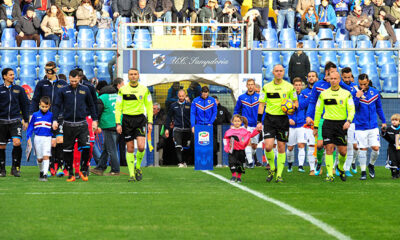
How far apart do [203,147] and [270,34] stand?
742 centimetres

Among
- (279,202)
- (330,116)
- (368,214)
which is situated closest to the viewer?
(368,214)

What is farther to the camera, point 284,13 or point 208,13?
point 284,13

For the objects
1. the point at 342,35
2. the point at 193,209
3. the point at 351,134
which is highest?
the point at 342,35

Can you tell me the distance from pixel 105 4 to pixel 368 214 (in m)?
18.9

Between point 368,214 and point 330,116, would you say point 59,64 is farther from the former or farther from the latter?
point 368,214

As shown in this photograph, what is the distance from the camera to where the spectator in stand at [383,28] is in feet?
84.2

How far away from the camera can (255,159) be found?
20062 mm

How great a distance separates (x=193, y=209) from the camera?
8.88m

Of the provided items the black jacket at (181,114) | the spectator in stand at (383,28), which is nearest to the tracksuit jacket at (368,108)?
the black jacket at (181,114)

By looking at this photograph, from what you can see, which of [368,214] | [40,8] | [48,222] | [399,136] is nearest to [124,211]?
[48,222]

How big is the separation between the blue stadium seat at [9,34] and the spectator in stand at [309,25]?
362 inches

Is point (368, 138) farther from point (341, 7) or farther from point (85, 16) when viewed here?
point (341, 7)

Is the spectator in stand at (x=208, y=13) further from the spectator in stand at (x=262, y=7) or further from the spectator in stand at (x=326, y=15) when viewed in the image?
the spectator in stand at (x=326, y=15)

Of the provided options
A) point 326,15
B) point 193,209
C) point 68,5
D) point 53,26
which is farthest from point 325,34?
point 193,209
